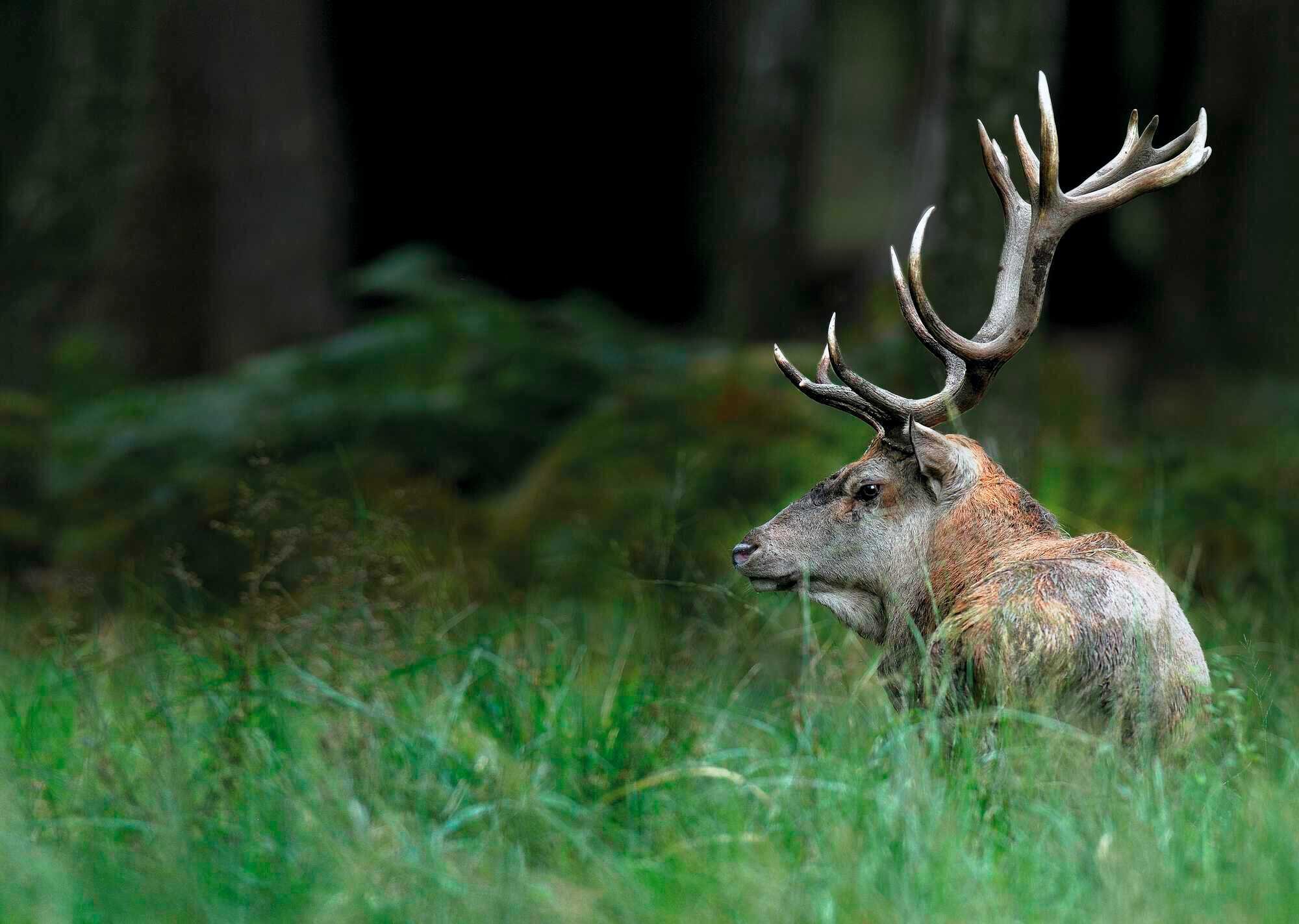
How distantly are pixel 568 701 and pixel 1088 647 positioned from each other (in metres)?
1.59

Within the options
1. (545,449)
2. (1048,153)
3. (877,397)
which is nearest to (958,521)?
(877,397)

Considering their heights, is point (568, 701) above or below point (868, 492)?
below

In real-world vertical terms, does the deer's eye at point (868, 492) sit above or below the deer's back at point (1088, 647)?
above

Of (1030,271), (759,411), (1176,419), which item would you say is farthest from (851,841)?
(1176,419)

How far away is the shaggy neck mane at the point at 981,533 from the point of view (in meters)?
4.64

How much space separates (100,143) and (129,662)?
296 inches

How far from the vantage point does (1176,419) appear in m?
12.1

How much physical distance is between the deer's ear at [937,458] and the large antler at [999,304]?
0.06m

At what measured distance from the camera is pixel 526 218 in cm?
1681

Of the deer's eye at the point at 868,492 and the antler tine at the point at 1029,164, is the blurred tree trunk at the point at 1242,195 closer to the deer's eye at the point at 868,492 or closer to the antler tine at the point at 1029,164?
the antler tine at the point at 1029,164

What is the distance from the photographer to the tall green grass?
3357mm

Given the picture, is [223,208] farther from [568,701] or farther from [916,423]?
[916,423]

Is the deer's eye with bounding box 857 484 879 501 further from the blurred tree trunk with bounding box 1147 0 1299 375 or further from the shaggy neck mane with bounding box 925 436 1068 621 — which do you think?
the blurred tree trunk with bounding box 1147 0 1299 375

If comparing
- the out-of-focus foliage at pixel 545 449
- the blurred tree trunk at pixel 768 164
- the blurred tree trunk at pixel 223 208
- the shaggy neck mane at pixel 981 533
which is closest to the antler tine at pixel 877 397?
the shaggy neck mane at pixel 981 533
